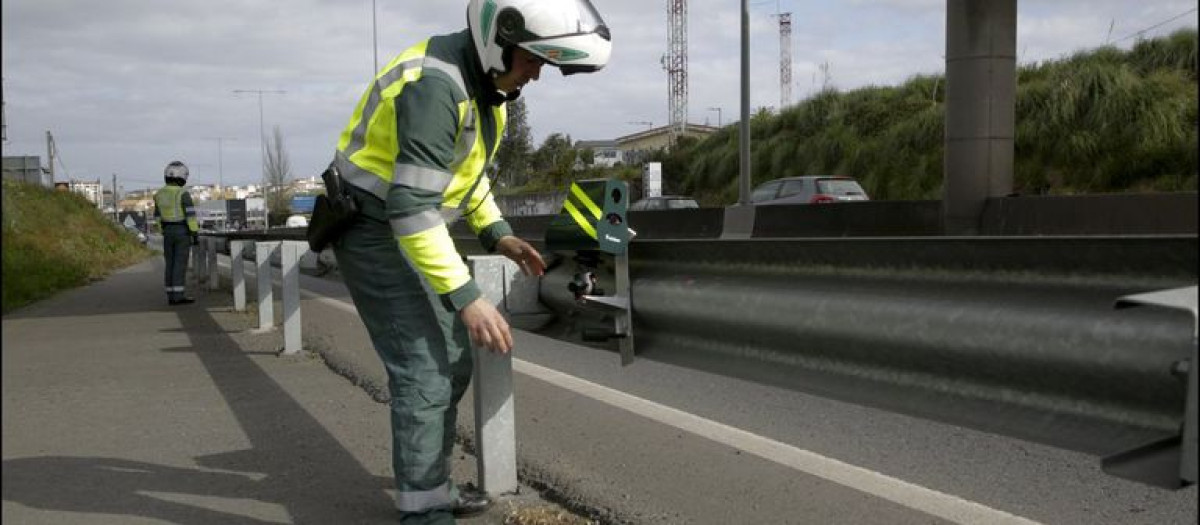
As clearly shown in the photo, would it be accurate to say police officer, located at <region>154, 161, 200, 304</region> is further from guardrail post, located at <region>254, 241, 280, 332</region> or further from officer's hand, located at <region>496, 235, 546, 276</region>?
officer's hand, located at <region>496, 235, 546, 276</region>

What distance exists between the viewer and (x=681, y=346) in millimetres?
3168

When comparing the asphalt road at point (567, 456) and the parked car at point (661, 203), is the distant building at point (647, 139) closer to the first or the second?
the parked car at point (661, 203)

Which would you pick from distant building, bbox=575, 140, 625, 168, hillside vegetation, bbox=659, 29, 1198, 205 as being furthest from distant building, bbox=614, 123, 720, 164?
hillside vegetation, bbox=659, 29, 1198, 205

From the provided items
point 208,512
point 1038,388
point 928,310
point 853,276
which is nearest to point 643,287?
Answer: point 853,276

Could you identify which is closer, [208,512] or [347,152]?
[347,152]

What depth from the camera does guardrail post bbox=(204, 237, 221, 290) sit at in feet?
46.7

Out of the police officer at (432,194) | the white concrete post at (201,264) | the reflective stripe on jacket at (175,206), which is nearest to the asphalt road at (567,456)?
the police officer at (432,194)

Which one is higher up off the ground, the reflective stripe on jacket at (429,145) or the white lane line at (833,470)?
the reflective stripe on jacket at (429,145)

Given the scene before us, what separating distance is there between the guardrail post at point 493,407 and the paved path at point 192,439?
0.36 ft

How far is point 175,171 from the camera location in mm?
13117

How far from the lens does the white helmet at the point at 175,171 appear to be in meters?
13.1

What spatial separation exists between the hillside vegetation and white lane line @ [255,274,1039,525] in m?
11.3

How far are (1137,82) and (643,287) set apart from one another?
73.4 feet

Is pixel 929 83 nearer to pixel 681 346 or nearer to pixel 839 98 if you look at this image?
pixel 839 98
